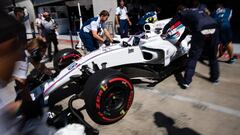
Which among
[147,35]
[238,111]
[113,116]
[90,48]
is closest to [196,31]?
[147,35]

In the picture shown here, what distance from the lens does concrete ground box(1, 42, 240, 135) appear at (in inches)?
129

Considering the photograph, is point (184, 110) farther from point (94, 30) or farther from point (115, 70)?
point (94, 30)

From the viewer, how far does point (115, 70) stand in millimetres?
3516

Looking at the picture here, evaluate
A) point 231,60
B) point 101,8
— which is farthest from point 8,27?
point 101,8

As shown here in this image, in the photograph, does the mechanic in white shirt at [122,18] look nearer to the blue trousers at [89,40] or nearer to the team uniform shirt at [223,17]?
the blue trousers at [89,40]

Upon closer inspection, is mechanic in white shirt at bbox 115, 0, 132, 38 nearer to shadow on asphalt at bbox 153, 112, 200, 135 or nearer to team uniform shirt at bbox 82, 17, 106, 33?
team uniform shirt at bbox 82, 17, 106, 33

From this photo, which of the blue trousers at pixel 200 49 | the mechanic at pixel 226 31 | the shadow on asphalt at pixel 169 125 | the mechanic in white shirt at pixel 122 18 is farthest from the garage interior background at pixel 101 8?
the shadow on asphalt at pixel 169 125

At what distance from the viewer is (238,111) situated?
362cm

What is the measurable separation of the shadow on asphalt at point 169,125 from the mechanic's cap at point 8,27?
270 centimetres

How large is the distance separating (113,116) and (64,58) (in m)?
2.39

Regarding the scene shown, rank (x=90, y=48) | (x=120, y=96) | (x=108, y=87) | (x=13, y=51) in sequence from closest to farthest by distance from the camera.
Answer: (x=13, y=51)
(x=108, y=87)
(x=120, y=96)
(x=90, y=48)

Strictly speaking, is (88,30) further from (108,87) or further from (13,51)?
(13,51)

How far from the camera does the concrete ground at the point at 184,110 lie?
10.8ft

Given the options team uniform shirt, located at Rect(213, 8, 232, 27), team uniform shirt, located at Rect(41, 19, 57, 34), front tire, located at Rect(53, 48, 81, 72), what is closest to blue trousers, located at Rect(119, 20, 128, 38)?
team uniform shirt, located at Rect(41, 19, 57, 34)
